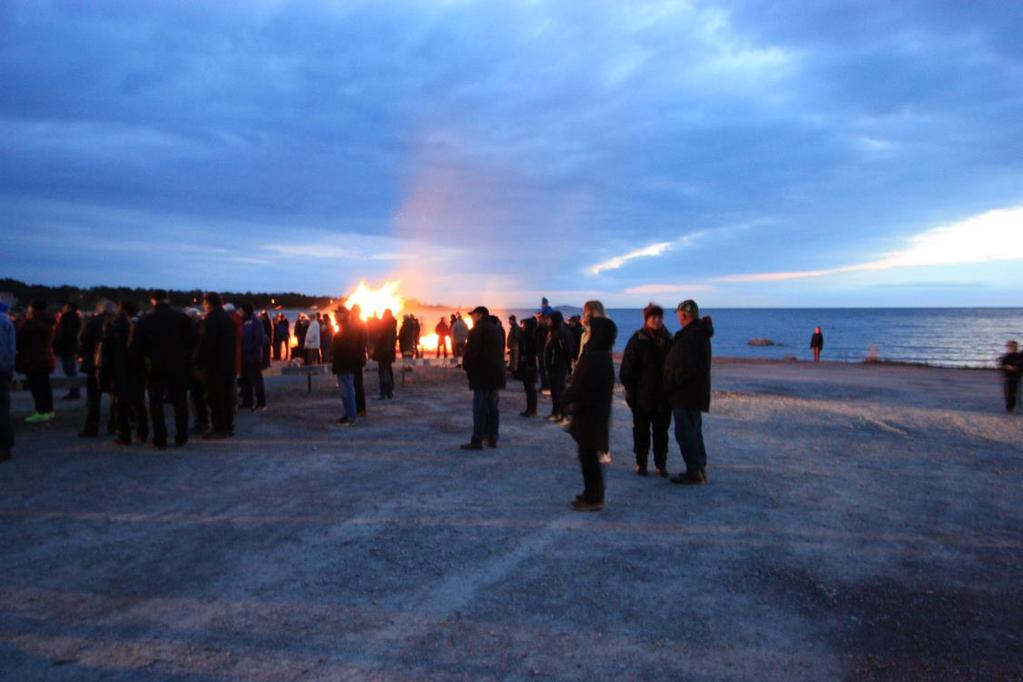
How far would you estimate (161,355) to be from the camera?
26.1ft

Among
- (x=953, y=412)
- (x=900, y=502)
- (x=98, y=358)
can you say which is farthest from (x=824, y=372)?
(x=98, y=358)

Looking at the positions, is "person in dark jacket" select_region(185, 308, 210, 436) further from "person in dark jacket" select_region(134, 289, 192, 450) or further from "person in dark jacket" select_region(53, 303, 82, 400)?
"person in dark jacket" select_region(53, 303, 82, 400)

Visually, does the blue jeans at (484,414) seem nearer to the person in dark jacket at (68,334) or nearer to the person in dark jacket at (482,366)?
the person in dark jacket at (482,366)

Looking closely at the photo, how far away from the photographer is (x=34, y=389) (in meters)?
9.72

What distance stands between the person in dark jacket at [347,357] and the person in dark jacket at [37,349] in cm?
443

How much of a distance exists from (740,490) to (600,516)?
6.15 feet

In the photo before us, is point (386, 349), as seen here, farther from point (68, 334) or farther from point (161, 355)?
point (68, 334)

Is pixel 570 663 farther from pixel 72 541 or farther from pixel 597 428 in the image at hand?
pixel 72 541

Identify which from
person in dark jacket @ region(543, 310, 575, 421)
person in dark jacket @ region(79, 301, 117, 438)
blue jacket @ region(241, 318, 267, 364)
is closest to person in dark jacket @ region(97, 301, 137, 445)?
person in dark jacket @ region(79, 301, 117, 438)

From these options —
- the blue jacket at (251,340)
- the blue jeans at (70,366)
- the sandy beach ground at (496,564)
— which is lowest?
the sandy beach ground at (496,564)

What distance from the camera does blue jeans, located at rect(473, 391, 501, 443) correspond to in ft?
27.0

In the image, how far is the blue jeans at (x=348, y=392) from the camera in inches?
387

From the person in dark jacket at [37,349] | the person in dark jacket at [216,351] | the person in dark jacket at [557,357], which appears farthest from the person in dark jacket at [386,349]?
the person in dark jacket at [37,349]

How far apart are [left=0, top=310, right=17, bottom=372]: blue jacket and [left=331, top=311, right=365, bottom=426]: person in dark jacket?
4.03m
